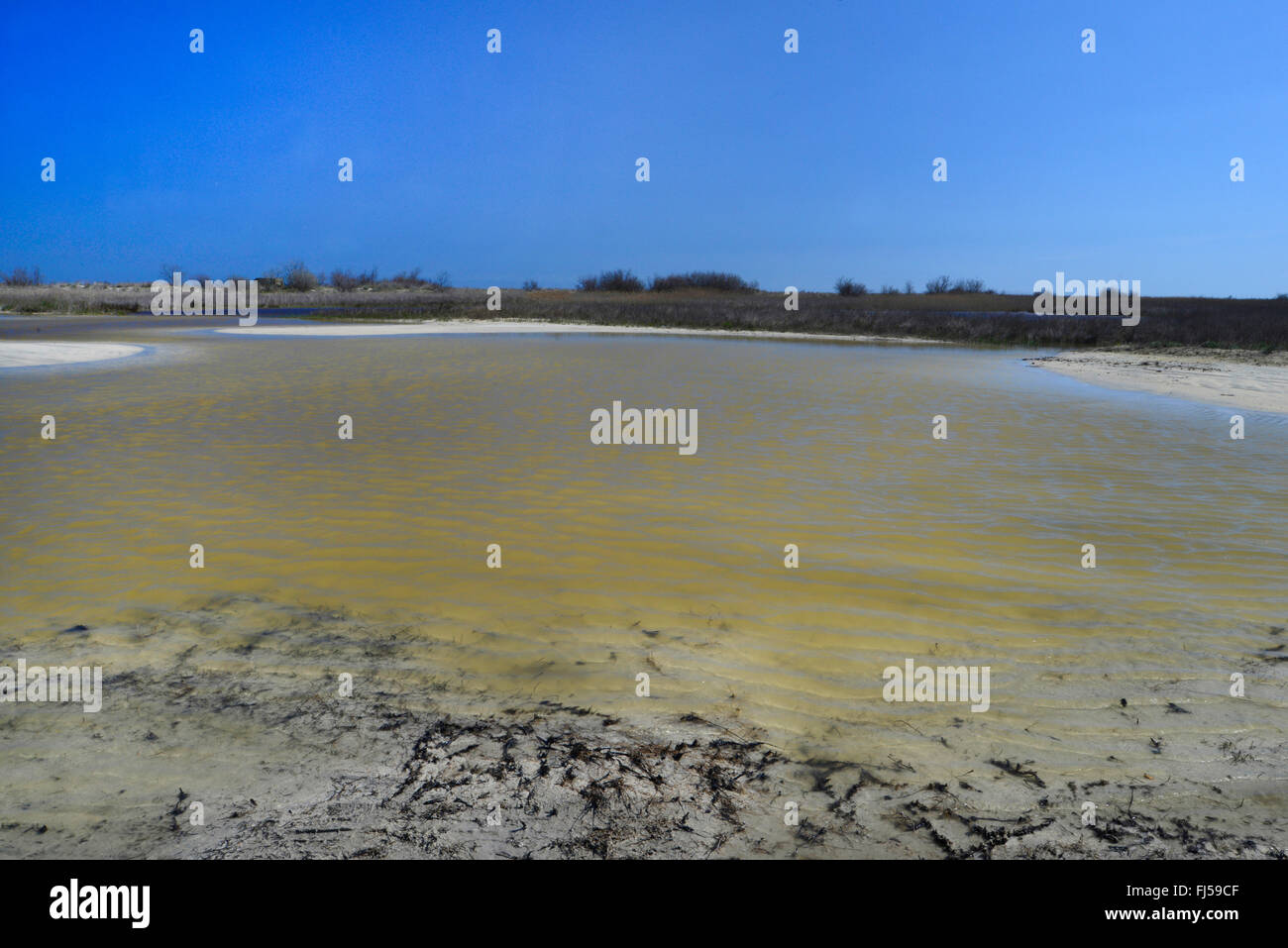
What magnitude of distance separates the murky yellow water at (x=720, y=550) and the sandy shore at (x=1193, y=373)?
3.02m

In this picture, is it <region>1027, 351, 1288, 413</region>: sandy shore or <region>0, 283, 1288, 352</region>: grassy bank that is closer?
<region>1027, 351, 1288, 413</region>: sandy shore

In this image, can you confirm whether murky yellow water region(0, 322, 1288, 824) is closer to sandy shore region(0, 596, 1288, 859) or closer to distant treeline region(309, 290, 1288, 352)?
sandy shore region(0, 596, 1288, 859)

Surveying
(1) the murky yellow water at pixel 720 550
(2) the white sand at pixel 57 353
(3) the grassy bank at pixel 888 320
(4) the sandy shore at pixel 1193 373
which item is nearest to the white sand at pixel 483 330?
(3) the grassy bank at pixel 888 320

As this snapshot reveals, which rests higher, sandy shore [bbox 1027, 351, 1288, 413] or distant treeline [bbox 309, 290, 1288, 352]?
distant treeline [bbox 309, 290, 1288, 352]

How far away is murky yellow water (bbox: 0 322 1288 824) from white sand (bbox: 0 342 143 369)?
16.9 feet

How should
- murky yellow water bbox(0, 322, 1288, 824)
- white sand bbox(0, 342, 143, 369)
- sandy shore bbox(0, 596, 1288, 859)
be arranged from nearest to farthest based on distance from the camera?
sandy shore bbox(0, 596, 1288, 859)
murky yellow water bbox(0, 322, 1288, 824)
white sand bbox(0, 342, 143, 369)

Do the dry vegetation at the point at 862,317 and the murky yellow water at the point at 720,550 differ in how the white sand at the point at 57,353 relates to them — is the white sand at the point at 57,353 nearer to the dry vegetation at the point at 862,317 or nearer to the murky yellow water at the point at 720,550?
the murky yellow water at the point at 720,550

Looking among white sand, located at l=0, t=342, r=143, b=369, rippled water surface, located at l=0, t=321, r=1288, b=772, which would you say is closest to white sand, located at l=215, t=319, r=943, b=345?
white sand, located at l=0, t=342, r=143, b=369

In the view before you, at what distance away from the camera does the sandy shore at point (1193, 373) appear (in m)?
13.4

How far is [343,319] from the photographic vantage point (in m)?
36.8

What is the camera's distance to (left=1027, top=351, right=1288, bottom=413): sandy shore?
44.0ft
